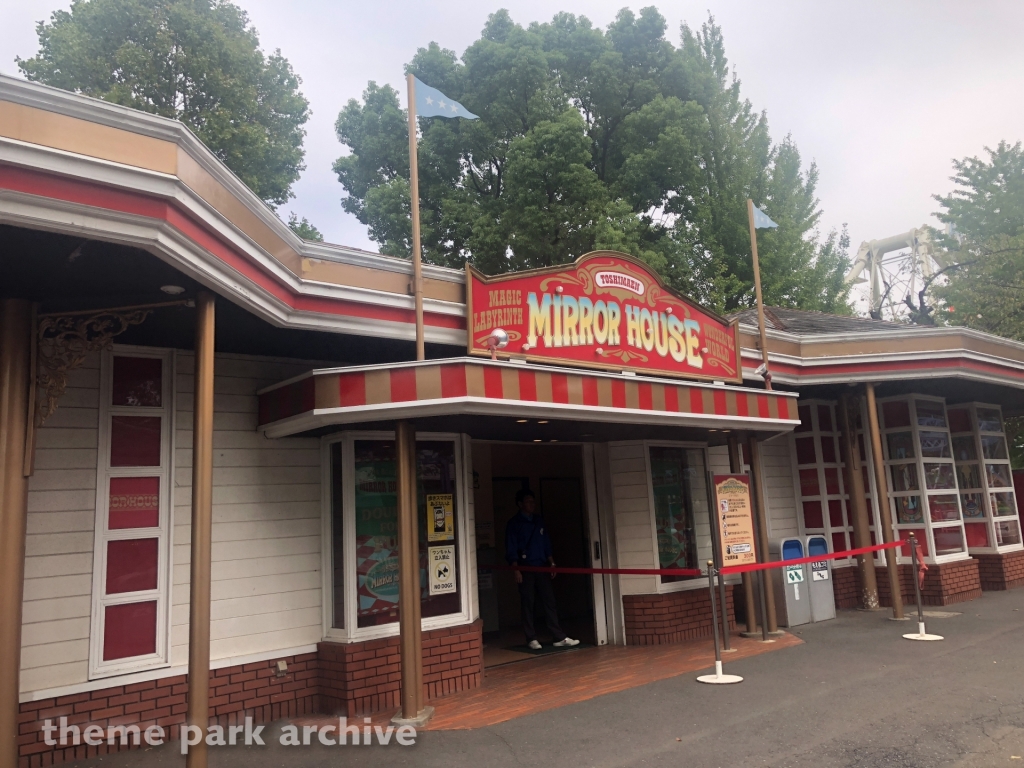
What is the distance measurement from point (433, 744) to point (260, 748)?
136 cm

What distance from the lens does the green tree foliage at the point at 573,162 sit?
19531 millimetres

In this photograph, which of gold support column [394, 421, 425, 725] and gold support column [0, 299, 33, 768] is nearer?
gold support column [0, 299, 33, 768]

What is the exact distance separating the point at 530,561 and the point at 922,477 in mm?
6434

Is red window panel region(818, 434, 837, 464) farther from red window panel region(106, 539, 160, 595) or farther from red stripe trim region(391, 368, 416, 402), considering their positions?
red window panel region(106, 539, 160, 595)

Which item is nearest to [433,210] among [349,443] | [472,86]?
[472,86]

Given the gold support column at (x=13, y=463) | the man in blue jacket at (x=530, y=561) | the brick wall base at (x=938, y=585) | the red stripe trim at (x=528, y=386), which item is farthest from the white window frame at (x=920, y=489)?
the gold support column at (x=13, y=463)

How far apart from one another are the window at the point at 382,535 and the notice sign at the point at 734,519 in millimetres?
2871

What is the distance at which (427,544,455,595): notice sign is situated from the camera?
7066 millimetres

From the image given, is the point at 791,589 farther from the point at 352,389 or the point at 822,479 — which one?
the point at 352,389

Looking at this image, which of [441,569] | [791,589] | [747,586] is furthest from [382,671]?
[791,589]

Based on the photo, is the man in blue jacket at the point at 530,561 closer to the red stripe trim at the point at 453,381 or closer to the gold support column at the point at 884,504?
the red stripe trim at the point at 453,381

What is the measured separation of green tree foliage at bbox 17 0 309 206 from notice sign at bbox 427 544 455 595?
14.1 m

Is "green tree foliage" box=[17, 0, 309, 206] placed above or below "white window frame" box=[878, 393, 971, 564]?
above

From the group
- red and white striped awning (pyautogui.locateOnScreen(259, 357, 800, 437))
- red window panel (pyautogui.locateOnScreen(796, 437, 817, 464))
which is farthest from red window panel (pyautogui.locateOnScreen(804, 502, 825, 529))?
red and white striped awning (pyautogui.locateOnScreen(259, 357, 800, 437))
